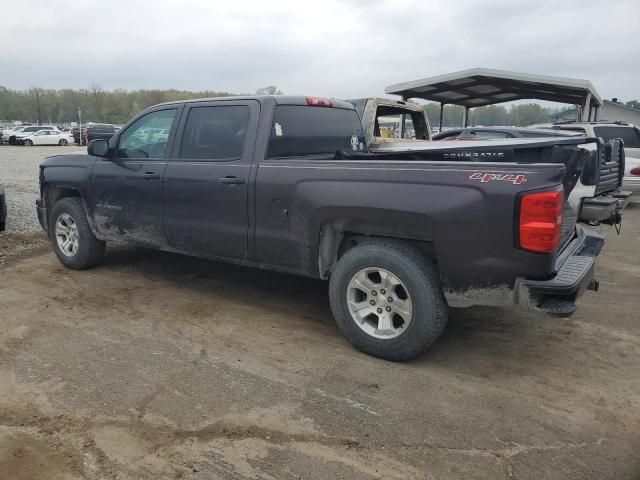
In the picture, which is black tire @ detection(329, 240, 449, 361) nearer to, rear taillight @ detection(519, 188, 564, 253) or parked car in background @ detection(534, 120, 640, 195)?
rear taillight @ detection(519, 188, 564, 253)

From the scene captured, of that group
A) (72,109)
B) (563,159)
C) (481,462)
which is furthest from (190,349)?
(72,109)

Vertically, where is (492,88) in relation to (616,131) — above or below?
above

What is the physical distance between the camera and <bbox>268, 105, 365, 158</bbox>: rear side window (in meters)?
4.47

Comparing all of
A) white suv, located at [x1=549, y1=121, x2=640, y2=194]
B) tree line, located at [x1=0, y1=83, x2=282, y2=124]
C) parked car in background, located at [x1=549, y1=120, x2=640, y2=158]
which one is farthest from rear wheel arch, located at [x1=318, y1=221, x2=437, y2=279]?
tree line, located at [x1=0, y1=83, x2=282, y2=124]

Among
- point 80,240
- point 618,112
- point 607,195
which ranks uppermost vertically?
point 618,112

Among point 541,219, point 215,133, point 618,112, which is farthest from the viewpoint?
point 618,112

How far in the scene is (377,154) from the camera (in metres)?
5.05

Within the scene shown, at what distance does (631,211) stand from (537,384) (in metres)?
9.59

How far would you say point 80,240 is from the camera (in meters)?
5.80

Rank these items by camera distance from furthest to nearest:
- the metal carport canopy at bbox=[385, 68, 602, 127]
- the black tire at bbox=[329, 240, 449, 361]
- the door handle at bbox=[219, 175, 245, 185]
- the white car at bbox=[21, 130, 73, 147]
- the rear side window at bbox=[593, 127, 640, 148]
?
the white car at bbox=[21, 130, 73, 147]
the metal carport canopy at bbox=[385, 68, 602, 127]
the rear side window at bbox=[593, 127, 640, 148]
the door handle at bbox=[219, 175, 245, 185]
the black tire at bbox=[329, 240, 449, 361]

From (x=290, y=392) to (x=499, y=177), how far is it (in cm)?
186

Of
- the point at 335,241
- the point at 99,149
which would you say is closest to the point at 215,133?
the point at 99,149

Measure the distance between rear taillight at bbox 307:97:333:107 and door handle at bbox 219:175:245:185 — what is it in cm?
103

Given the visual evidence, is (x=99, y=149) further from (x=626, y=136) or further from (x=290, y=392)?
(x=626, y=136)
